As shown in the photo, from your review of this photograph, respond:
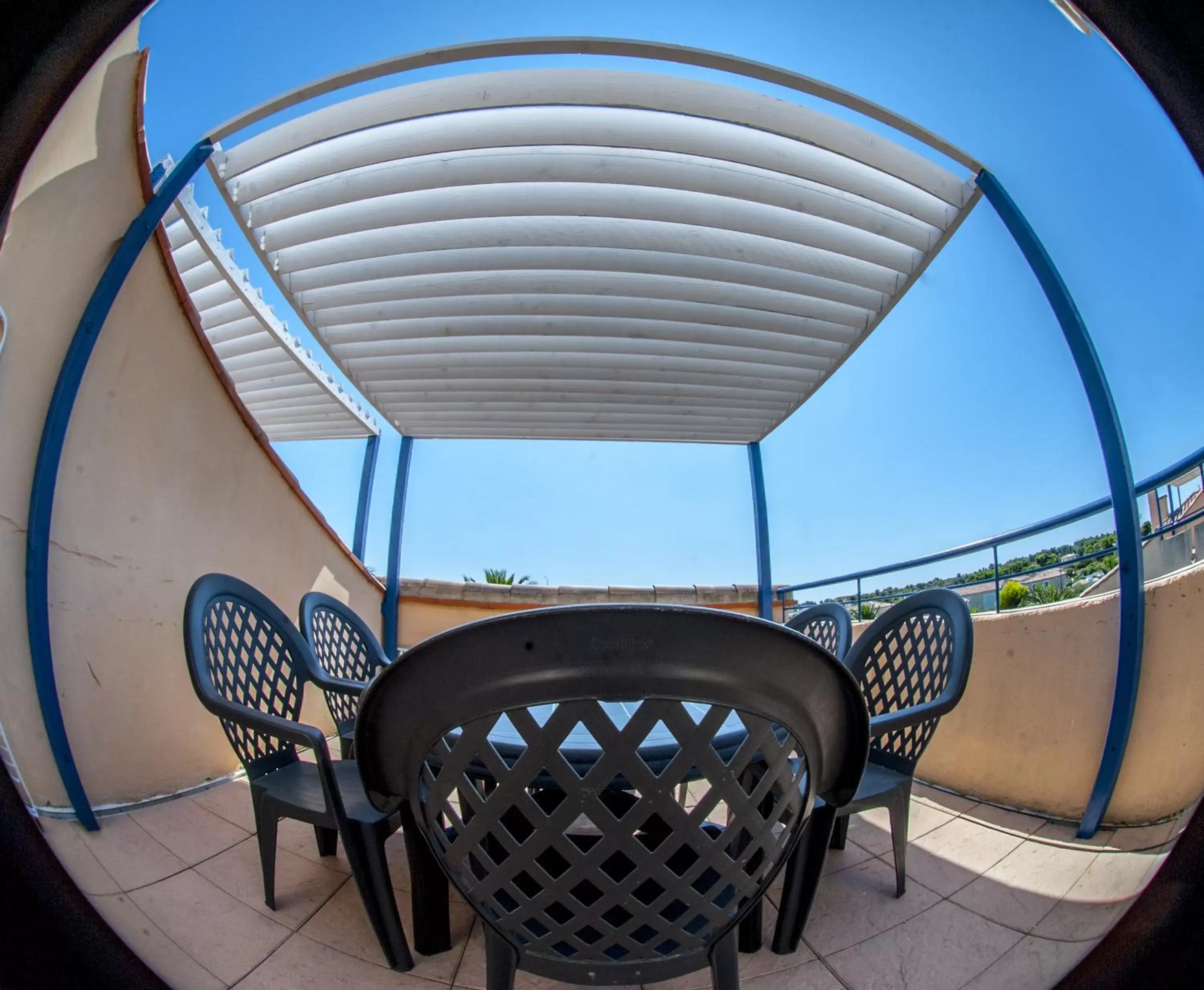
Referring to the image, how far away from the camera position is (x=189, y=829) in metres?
0.58

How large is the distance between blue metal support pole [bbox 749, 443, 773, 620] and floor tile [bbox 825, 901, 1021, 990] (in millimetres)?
2621

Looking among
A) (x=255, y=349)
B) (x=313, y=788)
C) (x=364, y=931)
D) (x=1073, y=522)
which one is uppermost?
(x=255, y=349)

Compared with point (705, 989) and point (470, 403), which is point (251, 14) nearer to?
point (705, 989)

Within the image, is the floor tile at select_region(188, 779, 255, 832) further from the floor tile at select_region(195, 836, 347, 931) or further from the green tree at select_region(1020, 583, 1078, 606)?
the green tree at select_region(1020, 583, 1078, 606)

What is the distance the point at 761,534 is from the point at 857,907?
272cm

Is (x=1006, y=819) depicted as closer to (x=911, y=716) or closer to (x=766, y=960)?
(x=911, y=716)

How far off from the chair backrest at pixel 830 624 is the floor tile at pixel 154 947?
1.14m

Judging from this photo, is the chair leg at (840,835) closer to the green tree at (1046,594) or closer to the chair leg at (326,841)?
the green tree at (1046,594)

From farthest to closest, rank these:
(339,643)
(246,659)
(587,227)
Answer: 1. (587,227)
2. (339,643)
3. (246,659)

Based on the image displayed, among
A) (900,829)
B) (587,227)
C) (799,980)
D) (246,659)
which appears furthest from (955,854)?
(587,227)

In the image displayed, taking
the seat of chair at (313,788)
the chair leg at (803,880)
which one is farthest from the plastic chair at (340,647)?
the chair leg at (803,880)

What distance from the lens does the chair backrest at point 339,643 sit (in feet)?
3.22

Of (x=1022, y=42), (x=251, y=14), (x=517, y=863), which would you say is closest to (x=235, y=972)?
(x=517, y=863)

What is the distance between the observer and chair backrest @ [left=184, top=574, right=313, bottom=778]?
64 cm
